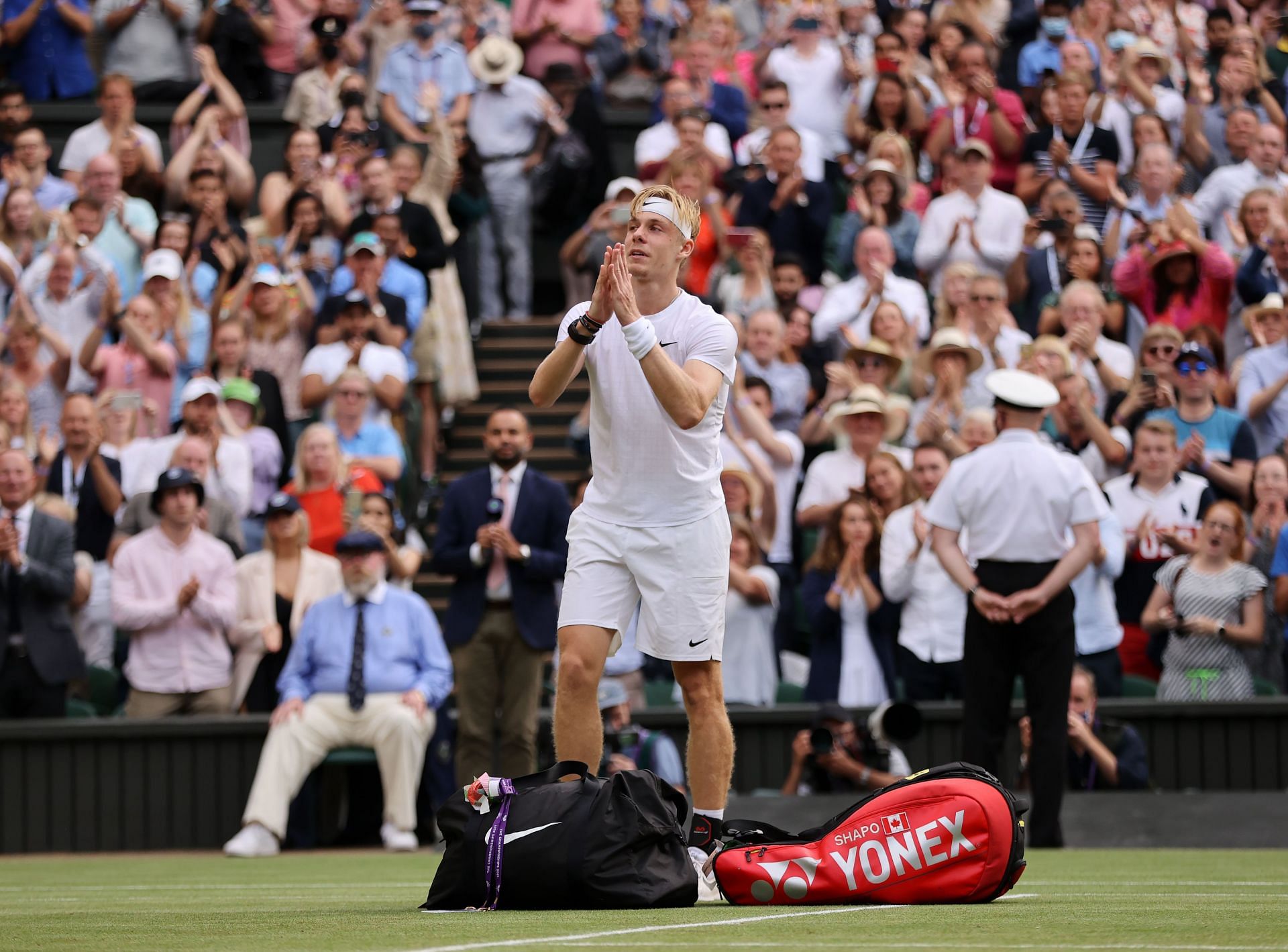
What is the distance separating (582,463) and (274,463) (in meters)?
2.53

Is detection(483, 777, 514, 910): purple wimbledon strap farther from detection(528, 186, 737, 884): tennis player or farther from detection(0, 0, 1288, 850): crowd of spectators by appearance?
detection(0, 0, 1288, 850): crowd of spectators

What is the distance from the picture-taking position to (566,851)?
5945 millimetres

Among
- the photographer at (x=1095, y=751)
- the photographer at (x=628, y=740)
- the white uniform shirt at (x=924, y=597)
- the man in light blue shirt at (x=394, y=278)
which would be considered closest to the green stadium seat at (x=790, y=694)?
the white uniform shirt at (x=924, y=597)

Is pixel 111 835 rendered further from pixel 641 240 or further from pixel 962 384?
pixel 641 240

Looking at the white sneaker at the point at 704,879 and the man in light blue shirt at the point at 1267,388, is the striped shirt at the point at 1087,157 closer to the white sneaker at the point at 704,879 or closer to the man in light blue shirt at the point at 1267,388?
the man in light blue shirt at the point at 1267,388

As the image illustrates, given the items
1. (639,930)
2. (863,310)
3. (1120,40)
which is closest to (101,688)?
(863,310)

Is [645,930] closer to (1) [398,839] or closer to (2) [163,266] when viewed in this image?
(1) [398,839]

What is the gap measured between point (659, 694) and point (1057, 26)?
7.89m

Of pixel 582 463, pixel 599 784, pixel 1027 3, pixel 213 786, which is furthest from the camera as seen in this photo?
pixel 1027 3

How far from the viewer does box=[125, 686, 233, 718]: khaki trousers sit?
1281cm

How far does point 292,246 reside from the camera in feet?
51.8

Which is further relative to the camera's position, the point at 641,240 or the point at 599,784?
the point at 641,240

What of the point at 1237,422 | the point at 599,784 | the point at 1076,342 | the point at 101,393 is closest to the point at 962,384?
the point at 1076,342

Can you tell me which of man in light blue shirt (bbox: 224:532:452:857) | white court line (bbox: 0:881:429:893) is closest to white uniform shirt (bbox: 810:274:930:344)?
man in light blue shirt (bbox: 224:532:452:857)
